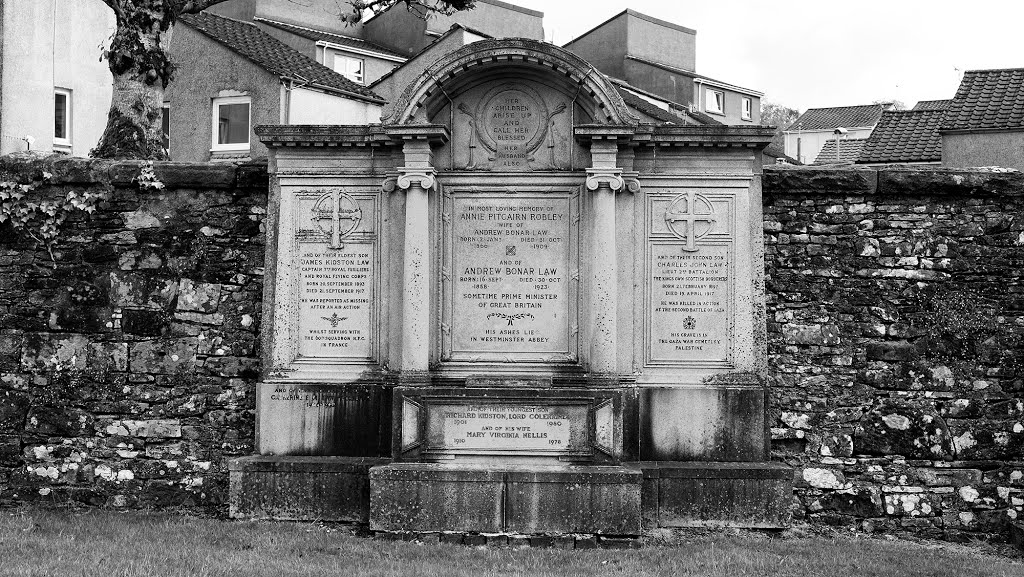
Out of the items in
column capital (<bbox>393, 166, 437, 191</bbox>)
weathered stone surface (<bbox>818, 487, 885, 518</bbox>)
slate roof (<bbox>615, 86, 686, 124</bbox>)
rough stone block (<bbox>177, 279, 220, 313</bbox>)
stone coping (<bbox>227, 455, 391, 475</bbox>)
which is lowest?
weathered stone surface (<bbox>818, 487, 885, 518</bbox>)

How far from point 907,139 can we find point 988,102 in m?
2.47

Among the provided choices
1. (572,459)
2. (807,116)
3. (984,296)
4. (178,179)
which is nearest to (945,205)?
(984,296)

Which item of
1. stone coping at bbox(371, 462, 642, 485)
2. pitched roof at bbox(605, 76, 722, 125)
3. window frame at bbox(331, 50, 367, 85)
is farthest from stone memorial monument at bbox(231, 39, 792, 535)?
window frame at bbox(331, 50, 367, 85)

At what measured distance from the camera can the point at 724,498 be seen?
8797mm

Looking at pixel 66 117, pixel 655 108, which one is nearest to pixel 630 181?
pixel 66 117

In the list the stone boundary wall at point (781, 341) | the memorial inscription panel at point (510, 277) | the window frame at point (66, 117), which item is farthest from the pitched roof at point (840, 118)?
the memorial inscription panel at point (510, 277)

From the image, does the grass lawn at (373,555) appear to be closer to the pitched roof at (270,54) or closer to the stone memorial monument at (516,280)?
the stone memorial monument at (516,280)

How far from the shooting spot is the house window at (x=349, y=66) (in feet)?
86.5

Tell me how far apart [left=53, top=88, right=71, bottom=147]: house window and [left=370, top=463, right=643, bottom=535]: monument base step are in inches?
594

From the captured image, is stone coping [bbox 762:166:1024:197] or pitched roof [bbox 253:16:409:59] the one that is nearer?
stone coping [bbox 762:166:1024:197]

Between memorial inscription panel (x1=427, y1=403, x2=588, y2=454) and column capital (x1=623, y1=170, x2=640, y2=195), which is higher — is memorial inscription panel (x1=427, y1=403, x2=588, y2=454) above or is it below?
below

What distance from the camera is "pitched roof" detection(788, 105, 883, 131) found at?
42.5m

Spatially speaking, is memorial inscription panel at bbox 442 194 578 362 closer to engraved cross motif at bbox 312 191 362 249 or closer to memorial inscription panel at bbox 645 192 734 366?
memorial inscription panel at bbox 645 192 734 366

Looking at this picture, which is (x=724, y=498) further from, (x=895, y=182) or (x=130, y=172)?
(x=130, y=172)
